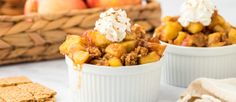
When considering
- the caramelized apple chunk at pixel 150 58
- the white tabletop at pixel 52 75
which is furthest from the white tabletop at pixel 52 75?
the caramelized apple chunk at pixel 150 58

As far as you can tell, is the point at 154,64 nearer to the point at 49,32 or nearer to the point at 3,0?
the point at 49,32

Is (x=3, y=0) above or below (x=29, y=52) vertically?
above

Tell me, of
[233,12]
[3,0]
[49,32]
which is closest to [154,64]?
[49,32]

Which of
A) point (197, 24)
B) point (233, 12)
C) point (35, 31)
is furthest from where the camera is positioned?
point (233, 12)

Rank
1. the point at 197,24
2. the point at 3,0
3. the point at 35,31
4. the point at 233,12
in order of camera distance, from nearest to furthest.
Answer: the point at 197,24
the point at 35,31
the point at 3,0
the point at 233,12

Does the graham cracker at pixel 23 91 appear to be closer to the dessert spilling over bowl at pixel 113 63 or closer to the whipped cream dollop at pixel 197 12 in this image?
the dessert spilling over bowl at pixel 113 63

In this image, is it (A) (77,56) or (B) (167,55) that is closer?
(A) (77,56)
